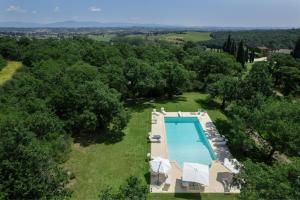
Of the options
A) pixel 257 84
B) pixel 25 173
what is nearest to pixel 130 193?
pixel 25 173

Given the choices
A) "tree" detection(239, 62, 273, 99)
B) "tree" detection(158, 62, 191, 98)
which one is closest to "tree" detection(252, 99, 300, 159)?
"tree" detection(239, 62, 273, 99)

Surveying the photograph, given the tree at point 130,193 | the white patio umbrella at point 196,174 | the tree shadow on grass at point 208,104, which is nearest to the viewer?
the tree at point 130,193

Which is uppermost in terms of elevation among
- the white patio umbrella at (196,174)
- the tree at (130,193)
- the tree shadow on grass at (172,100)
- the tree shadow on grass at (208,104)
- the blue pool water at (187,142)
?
the tree at (130,193)

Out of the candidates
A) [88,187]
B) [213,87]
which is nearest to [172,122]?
[213,87]

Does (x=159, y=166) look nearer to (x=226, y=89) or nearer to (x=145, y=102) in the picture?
(x=226, y=89)

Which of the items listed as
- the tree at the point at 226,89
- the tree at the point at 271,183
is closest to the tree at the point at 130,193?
the tree at the point at 271,183

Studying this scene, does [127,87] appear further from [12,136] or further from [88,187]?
[12,136]

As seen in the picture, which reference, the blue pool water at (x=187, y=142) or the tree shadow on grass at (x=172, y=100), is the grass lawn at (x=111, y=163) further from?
the tree shadow on grass at (x=172, y=100)
